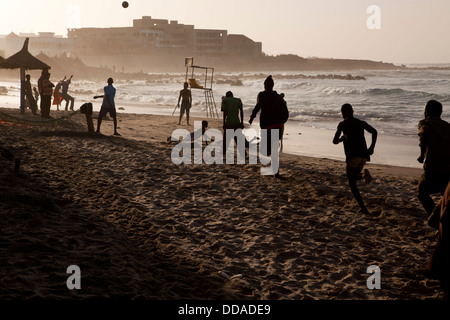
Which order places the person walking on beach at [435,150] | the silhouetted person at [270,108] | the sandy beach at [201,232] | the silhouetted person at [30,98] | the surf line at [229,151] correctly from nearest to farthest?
the sandy beach at [201,232], the person walking on beach at [435,150], the silhouetted person at [270,108], the surf line at [229,151], the silhouetted person at [30,98]

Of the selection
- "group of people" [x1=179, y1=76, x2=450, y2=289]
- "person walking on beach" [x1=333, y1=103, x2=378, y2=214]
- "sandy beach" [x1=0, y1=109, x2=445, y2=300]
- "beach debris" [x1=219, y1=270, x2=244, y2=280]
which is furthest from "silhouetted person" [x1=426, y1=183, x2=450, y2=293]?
"person walking on beach" [x1=333, y1=103, x2=378, y2=214]

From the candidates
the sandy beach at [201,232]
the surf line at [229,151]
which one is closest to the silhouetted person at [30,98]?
the surf line at [229,151]

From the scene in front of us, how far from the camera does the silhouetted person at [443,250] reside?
436cm

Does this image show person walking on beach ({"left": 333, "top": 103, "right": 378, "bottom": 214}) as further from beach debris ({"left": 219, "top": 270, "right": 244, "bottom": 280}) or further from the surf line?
beach debris ({"left": 219, "top": 270, "right": 244, "bottom": 280})

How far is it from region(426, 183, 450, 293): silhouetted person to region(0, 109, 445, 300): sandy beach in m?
0.18

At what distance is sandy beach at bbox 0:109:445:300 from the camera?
4473 mm

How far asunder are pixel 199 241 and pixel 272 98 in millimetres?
3903

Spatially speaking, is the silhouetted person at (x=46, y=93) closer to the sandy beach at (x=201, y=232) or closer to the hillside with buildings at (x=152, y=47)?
the sandy beach at (x=201, y=232)

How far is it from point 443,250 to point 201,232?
2844 mm

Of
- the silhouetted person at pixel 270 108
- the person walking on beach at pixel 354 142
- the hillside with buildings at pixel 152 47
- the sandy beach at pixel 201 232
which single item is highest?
the hillside with buildings at pixel 152 47

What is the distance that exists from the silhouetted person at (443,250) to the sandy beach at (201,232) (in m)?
0.18
